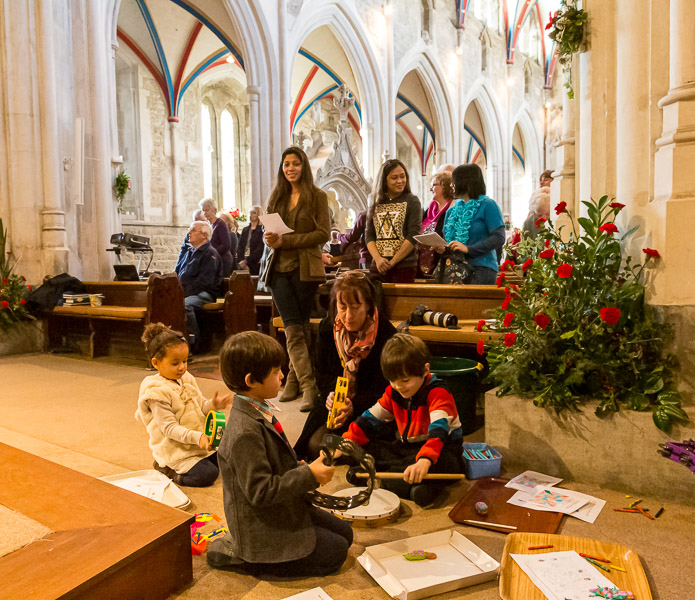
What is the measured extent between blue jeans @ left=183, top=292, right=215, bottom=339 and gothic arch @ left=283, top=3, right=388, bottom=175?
834cm

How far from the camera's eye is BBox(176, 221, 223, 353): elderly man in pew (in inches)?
229

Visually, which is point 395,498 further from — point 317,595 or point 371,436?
point 317,595

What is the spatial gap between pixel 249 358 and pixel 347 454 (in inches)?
15.7

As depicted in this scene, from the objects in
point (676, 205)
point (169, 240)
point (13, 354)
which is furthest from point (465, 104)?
point (676, 205)

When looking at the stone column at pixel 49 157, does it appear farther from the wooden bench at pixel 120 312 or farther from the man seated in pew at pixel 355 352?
the man seated in pew at pixel 355 352

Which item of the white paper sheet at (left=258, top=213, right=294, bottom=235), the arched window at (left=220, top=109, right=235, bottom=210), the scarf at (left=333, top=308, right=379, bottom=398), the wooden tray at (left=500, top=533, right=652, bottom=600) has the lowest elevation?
the wooden tray at (left=500, top=533, right=652, bottom=600)

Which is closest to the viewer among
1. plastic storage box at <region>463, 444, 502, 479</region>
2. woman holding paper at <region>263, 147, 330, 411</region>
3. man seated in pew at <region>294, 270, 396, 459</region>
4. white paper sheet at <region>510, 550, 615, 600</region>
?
white paper sheet at <region>510, 550, 615, 600</region>

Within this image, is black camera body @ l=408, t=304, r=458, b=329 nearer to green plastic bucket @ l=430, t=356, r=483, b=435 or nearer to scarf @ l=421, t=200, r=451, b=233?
green plastic bucket @ l=430, t=356, r=483, b=435

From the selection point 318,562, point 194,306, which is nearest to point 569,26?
point 318,562

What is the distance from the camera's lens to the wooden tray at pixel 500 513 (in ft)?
6.67

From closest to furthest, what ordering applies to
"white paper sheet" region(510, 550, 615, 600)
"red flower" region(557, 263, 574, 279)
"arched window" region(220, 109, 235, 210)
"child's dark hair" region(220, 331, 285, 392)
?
"white paper sheet" region(510, 550, 615, 600)
"child's dark hair" region(220, 331, 285, 392)
"red flower" region(557, 263, 574, 279)
"arched window" region(220, 109, 235, 210)

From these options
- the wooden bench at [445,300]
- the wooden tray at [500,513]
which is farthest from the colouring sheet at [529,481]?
the wooden bench at [445,300]

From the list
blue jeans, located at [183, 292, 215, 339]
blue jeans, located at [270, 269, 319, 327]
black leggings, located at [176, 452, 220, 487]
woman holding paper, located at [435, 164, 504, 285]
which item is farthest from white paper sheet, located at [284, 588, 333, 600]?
blue jeans, located at [183, 292, 215, 339]

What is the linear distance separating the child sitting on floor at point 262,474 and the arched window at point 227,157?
15300mm
